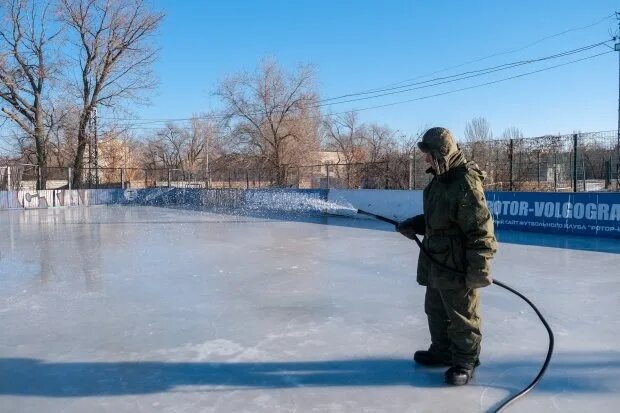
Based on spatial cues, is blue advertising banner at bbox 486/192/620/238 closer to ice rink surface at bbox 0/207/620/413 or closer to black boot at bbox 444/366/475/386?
ice rink surface at bbox 0/207/620/413

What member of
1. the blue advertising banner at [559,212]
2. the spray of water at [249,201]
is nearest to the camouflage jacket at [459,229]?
the blue advertising banner at [559,212]

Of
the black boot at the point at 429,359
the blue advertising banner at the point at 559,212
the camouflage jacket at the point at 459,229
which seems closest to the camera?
the camouflage jacket at the point at 459,229

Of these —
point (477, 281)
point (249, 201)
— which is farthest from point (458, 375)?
point (249, 201)

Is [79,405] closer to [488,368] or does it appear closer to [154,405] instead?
[154,405]

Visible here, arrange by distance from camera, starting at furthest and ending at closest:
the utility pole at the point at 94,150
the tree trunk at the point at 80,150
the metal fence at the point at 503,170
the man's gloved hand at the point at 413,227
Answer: the tree trunk at the point at 80,150 → the utility pole at the point at 94,150 → the metal fence at the point at 503,170 → the man's gloved hand at the point at 413,227

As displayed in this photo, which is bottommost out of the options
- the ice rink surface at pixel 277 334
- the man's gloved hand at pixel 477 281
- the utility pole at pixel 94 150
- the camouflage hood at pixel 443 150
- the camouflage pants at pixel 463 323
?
the ice rink surface at pixel 277 334

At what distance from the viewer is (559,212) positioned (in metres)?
13.2

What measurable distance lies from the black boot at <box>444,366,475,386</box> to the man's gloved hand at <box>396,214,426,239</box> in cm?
98

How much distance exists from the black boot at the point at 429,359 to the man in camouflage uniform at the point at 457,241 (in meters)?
0.21

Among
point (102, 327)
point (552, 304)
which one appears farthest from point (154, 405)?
point (552, 304)

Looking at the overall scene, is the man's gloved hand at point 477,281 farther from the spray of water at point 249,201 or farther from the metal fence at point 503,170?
the spray of water at point 249,201

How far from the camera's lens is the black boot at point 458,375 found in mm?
3465

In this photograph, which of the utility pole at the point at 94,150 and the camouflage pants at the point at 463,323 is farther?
the utility pole at the point at 94,150

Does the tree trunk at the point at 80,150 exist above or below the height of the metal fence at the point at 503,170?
above
